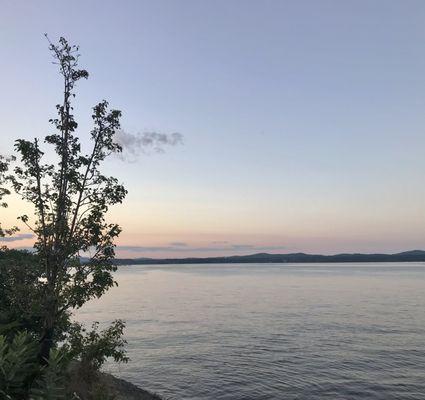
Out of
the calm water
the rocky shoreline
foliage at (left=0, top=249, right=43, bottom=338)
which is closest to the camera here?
foliage at (left=0, top=249, right=43, bottom=338)

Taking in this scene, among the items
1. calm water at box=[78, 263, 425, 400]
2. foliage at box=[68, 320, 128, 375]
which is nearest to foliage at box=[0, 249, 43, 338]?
foliage at box=[68, 320, 128, 375]

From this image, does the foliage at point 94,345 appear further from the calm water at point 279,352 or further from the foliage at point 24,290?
the calm water at point 279,352

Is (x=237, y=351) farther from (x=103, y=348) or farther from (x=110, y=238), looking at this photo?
(x=110, y=238)

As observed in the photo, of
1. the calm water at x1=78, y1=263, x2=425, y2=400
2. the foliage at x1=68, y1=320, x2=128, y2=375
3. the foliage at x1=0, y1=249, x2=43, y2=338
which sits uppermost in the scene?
the foliage at x1=0, y1=249, x2=43, y2=338

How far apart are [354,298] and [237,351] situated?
5878 cm

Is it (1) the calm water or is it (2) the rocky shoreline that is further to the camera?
(1) the calm water

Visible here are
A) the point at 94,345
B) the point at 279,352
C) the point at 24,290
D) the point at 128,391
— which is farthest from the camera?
the point at 279,352

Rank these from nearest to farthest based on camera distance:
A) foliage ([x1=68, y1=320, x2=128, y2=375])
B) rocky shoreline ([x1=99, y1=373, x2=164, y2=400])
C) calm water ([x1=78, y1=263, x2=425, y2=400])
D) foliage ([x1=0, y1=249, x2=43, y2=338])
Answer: foliage ([x1=0, y1=249, x2=43, y2=338])
foliage ([x1=68, y1=320, x2=128, y2=375])
rocky shoreline ([x1=99, y1=373, x2=164, y2=400])
calm water ([x1=78, y1=263, x2=425, y2=400])

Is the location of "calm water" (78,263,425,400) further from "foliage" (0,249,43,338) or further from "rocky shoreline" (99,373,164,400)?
"foliage" (0,249,43,338)

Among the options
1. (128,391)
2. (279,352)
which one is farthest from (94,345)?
(279,352)

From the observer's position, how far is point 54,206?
17031 millimetres

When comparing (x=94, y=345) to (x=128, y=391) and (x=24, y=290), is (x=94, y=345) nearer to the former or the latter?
(x=24, y=290)

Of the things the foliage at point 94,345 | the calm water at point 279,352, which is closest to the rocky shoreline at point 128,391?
the calm water at point 279,352

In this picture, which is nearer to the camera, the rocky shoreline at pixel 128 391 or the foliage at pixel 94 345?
the foliage at pixel 94 345
